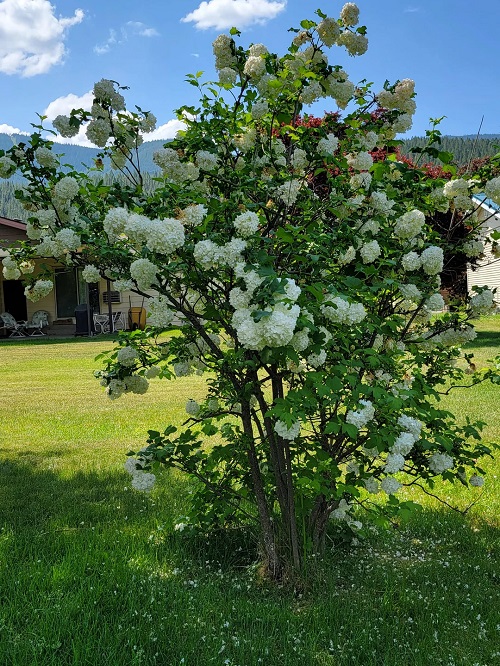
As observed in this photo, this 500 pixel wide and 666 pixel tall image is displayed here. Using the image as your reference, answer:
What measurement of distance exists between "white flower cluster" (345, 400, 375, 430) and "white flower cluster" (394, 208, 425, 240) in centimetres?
81

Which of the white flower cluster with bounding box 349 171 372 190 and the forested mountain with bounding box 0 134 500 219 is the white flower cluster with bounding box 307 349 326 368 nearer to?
the white flower cluster with bounding box 349 171 372 190

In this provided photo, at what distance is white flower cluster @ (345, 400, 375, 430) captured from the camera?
93.4 inches

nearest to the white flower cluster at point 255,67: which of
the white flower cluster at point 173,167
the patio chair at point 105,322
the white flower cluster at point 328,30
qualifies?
the white flower cluster at point 328,30

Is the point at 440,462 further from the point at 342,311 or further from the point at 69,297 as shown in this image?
the point at 69,297

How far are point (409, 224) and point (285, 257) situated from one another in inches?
22.4

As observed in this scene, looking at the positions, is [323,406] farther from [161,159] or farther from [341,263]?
[161,159]

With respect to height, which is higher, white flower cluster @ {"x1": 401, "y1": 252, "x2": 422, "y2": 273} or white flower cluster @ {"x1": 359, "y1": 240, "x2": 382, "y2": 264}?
white flower cluster @ {"x1": 359, "y1": 240, "x2": 382, "y2": 264}

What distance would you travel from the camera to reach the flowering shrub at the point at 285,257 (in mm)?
2434

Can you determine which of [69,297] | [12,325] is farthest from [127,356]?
[69,297]

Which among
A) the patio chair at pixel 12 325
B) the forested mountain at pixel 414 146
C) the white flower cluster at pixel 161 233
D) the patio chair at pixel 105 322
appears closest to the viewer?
the white flower cluster at pixel 161 233

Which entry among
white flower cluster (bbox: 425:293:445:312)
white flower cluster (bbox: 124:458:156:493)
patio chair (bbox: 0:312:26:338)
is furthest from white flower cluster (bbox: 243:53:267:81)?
patio chair (bbox: 0:312:26:338)

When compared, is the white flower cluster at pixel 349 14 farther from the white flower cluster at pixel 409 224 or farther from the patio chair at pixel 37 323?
the patio chair at pixel 37 323

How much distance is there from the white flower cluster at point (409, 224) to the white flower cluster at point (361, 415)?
2.65ft

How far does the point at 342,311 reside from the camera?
2.29 metres
